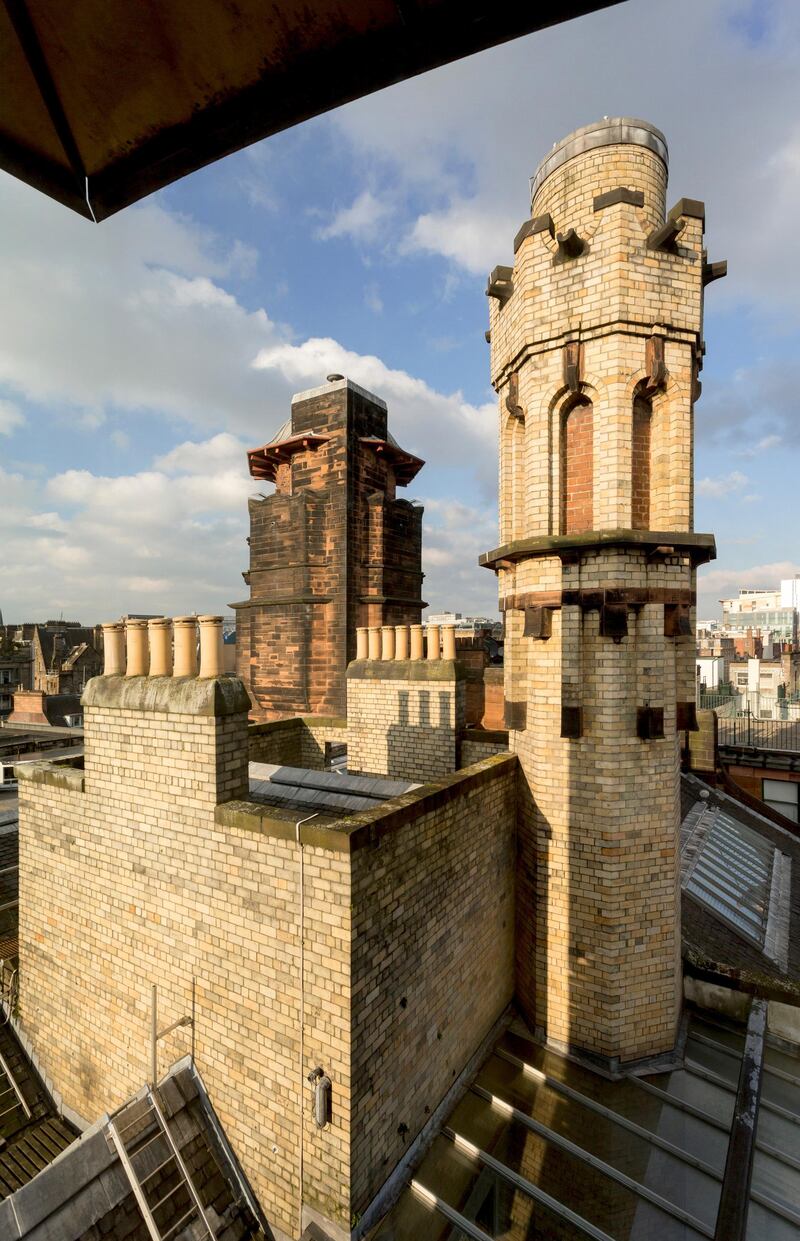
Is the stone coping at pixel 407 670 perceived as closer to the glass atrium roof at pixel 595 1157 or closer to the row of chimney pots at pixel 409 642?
the row of chimney pots at pixel 409 642

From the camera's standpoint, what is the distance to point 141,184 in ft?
7.17

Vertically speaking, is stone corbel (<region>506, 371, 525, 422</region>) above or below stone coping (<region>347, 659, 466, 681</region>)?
above

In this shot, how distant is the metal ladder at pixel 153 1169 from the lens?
450cm

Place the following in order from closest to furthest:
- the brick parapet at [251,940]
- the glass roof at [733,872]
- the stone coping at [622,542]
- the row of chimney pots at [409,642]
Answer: the brick parapet at [251,940] → the stone coping at [622,542] → the row of chimney pots at [409,642] → the glass roof at [733,872]

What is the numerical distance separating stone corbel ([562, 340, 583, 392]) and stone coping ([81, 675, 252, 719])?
220 inches

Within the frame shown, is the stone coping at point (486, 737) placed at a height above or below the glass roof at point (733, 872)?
above

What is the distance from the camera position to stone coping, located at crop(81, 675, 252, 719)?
5148 millimetres

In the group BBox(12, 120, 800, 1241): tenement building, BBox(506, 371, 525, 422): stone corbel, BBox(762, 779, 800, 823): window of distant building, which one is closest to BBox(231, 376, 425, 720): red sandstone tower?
BBox(12, 120, 800, 1241): tenement building

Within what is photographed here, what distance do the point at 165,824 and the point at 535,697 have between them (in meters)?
4.77

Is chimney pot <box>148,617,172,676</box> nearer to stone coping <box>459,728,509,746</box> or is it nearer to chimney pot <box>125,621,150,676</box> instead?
chimney pot <box>125,621,150,676</box>

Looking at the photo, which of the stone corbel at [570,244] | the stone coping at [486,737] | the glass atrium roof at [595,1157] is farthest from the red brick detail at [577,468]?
the glass atrium roof at [595,1157]

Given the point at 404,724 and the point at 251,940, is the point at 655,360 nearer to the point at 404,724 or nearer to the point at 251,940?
the point at 404,724

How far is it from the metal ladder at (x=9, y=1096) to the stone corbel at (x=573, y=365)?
1121 centimetres

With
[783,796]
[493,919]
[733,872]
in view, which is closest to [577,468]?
[493,919]
